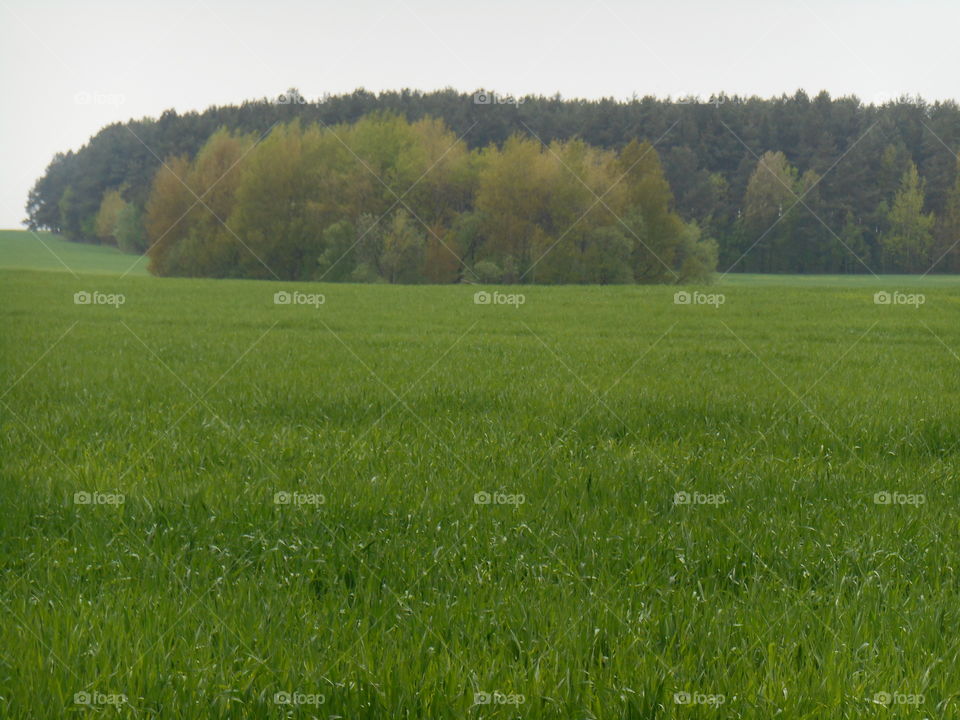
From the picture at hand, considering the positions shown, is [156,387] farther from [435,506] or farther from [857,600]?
[857,600]

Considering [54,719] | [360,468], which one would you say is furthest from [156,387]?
[54,719]

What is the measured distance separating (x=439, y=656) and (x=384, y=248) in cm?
4960
